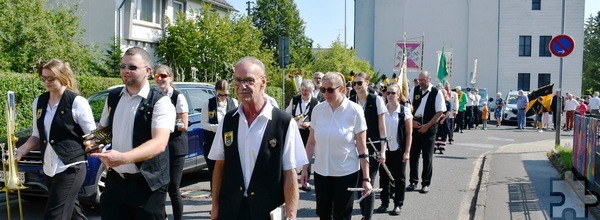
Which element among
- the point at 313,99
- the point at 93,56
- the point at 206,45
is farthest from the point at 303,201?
the point at 206,45

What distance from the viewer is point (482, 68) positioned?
50719 mm

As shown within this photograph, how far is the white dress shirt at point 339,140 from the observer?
5.73 meters

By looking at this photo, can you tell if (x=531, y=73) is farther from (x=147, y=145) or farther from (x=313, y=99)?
(x=147, y=145)

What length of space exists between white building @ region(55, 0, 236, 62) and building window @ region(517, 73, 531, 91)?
31063mm

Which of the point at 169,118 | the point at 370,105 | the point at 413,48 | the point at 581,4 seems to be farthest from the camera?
the point at 581,4

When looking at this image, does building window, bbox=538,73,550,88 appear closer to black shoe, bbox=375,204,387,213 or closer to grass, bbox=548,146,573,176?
grass, bbox=548,146,573,176

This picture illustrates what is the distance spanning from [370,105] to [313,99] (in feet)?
9.00

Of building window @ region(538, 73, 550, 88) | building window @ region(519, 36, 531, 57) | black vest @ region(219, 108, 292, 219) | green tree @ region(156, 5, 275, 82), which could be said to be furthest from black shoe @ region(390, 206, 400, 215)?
building window @ region(538, 73, 550, 88)

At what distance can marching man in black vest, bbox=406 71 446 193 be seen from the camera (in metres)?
9.52

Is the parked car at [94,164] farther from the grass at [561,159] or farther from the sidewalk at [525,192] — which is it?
the grass at [561,159]

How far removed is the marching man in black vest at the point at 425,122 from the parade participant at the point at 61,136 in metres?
5.55

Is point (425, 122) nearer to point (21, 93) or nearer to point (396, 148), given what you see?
point (396, 148)

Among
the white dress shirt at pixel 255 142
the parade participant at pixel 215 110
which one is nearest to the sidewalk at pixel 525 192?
the parade participant at pixel 215 110

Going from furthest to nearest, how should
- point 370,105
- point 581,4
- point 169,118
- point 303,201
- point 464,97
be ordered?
point 581,4 < point 464,97 < point 303,201 < point 370,105 < point 169,118
